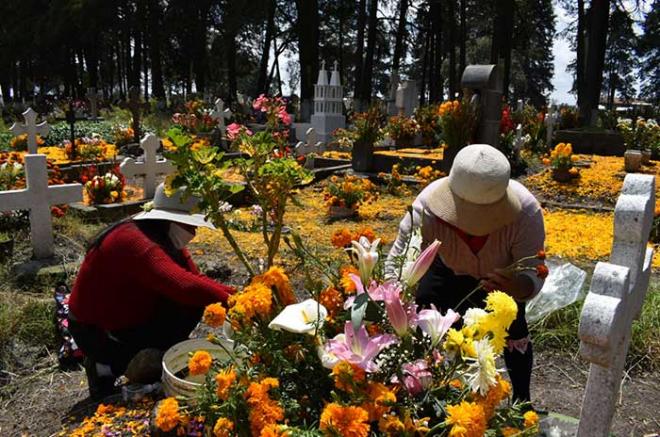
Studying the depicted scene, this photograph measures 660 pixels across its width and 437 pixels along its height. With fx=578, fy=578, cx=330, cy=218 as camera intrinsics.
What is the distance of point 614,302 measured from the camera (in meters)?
1.35

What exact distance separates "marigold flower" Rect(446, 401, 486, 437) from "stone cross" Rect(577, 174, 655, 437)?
0.31 m

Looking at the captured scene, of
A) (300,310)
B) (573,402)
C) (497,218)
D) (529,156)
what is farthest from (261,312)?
(529,156)

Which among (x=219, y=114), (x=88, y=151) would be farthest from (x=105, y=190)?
(x=219, y=114)

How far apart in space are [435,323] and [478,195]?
2.80 ft

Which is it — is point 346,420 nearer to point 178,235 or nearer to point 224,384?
point 224,384

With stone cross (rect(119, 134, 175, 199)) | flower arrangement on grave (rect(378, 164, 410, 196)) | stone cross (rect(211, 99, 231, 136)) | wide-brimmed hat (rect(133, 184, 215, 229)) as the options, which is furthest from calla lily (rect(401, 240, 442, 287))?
stone cross (rect(211, 99, 231, 136))

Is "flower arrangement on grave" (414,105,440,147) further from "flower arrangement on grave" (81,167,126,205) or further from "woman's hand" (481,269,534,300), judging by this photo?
"woman's hand" (481,269,534,300)

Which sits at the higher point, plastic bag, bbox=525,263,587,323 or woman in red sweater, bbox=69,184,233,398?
woman in red sweater, bbox=69,184,233,398

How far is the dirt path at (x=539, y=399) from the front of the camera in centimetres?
295

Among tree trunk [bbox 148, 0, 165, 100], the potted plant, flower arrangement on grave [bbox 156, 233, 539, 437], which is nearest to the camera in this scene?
flower arrangement on grave [bbox 156, 233, 539, 437]

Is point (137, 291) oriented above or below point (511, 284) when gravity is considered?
below

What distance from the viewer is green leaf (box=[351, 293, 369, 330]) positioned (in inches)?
54.9

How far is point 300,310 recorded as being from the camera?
1598mm

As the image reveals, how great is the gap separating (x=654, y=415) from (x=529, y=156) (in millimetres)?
10226
